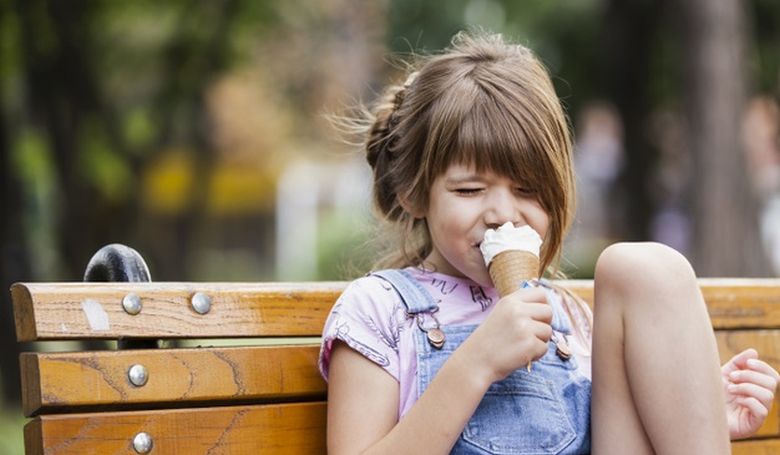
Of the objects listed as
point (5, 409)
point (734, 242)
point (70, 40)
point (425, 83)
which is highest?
point (70, 40)

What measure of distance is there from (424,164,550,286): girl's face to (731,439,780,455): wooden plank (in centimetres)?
79

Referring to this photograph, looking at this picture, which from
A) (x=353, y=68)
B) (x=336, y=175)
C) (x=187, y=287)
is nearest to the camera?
(x=187, y=287)

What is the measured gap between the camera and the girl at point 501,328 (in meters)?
2.38

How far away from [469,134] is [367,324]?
1.34ft

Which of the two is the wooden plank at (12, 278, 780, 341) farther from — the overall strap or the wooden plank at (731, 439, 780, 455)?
the wooden plank at (731, 439, 780, 455)

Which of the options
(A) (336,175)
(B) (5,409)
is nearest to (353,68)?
(A) (336,175)

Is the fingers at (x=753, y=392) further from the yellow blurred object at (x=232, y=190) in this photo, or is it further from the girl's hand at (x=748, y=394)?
the yellow blurred object at (x=232, y=190)

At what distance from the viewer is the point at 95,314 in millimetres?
2324

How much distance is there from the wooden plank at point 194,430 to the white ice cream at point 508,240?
0.44m

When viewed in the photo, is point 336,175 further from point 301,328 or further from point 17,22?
point 301,328

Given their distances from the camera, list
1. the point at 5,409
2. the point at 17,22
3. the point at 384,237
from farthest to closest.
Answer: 1. the point at 17,22
2. the point at 5,409
3. the point at 384,237

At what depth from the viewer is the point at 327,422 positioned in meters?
2.53

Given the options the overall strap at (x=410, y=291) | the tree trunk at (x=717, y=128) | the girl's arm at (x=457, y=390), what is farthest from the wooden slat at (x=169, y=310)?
the tree trunk at (x=717, y=128)

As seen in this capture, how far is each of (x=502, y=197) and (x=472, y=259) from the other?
14cm
